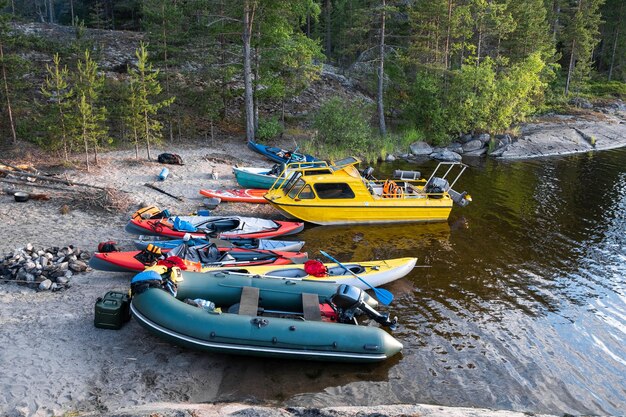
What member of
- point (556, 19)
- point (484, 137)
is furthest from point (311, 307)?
point (556, 19)

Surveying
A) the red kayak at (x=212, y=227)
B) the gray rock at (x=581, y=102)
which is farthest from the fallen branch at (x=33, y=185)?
the gray rock at (x=581, y=102)

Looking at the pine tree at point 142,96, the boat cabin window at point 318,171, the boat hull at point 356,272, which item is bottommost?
the boat hull at point 356,272

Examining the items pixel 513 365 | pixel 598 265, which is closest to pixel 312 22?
pixel 598 265

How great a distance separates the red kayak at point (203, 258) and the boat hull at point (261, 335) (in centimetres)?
216

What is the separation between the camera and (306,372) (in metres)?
8.47

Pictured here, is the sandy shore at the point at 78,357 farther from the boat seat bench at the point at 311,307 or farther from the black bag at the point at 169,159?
the black bag at the point at 169,159

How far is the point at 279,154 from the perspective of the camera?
2275 cm

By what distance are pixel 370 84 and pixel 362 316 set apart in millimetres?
25703

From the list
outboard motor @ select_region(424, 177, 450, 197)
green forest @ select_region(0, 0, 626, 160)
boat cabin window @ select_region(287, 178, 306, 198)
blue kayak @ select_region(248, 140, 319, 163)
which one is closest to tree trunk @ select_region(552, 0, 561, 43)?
green forest @ select_region(0, 0, 626, 160)

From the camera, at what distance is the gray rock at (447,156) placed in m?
26.9

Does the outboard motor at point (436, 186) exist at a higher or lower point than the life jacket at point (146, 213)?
higher

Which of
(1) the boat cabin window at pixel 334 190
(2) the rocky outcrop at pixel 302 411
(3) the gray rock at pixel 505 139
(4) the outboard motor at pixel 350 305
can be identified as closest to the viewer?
(2) the rocky outcrop at pixel 302 411

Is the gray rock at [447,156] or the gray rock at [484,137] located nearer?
the gray rock at [447,156]

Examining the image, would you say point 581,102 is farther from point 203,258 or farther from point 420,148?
point 203,258
